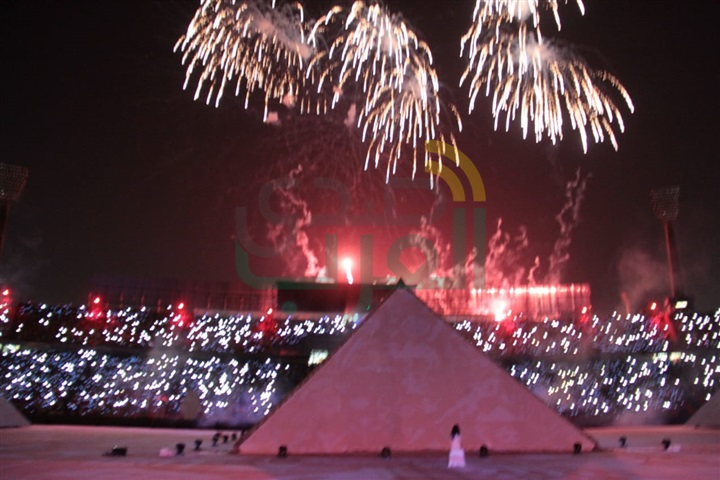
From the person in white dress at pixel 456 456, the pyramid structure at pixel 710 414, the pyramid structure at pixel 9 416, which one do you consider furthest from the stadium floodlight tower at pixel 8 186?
the pyramid structure at pixel 710 414

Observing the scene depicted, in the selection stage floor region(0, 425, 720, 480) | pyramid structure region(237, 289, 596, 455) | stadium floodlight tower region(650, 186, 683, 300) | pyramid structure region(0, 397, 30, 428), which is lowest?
pyramid structure region(0, 397, 30, 428)

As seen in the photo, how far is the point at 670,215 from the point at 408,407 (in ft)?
108

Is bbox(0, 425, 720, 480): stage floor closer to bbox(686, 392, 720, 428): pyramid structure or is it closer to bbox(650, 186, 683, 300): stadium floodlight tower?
bbox(686, 392, 720, 428): pyramid structure

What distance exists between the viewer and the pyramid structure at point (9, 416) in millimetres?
23219

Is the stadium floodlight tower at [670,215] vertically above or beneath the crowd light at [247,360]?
above

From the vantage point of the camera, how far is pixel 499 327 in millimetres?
32531

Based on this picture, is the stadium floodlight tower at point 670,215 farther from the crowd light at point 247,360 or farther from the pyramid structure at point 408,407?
the pyramid structure at point 408,407

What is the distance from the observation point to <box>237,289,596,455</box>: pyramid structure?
14352 mm

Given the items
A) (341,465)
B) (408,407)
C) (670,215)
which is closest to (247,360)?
(408,407)

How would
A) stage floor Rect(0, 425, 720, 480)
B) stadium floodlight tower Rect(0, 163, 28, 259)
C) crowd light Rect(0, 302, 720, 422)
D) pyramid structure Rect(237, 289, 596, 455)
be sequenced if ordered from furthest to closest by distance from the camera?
stadium floodlight tower Rect(0, 163, 28, 259)
crowd light Rect(0, 302, 720, 422)
pyramid structure Rect(237, 289, 596, 455)
stage floor Rect(0, 425, 720, 480)

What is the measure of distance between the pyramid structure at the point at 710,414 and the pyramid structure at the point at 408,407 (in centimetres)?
1230

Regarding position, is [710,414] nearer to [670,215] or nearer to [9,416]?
[670,215]

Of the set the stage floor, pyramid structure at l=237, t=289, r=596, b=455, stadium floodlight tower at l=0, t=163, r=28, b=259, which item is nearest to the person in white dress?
the stage floor

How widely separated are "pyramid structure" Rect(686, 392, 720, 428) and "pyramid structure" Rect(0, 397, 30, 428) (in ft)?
91.7
